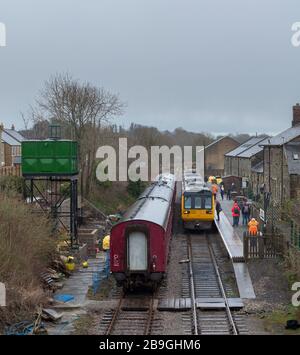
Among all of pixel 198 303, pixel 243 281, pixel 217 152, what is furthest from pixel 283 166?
pixel 217 152

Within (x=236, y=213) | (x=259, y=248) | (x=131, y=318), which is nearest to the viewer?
(x=131, y=318)

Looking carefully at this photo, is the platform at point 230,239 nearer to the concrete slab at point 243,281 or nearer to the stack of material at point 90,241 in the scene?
the concrete slab at point 243,281

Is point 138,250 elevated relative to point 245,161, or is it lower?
lower

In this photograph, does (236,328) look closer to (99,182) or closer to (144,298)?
(144,298)

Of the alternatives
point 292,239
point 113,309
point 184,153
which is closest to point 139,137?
point 184,153

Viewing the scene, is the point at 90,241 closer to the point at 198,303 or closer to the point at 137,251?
the point at 137,251

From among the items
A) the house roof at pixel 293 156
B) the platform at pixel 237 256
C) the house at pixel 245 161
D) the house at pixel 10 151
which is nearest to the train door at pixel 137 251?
the platform at pixel 237 256

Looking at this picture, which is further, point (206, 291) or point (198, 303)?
point (206, 291)

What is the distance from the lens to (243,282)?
19234 mm

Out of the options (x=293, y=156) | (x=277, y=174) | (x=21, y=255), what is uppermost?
(x=293, y=156)

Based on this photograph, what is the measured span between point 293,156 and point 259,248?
45.7ft

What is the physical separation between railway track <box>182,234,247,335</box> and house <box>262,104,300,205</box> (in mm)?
7547

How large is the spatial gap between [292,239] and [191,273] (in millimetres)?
3909

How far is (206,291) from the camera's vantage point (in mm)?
18641
